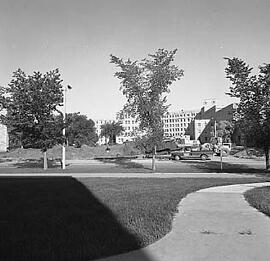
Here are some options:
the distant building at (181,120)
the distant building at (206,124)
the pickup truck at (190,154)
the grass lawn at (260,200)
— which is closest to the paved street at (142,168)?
the pickup truck at (190,154)

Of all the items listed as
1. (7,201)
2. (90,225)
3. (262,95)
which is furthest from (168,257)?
(262,95)

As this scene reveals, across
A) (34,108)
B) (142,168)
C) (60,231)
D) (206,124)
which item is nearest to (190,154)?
(142,168)

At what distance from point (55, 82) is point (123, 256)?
21597 millimetres

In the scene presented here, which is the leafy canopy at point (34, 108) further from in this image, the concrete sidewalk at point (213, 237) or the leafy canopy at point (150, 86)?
the concrete sidewalk at point (213, 237)

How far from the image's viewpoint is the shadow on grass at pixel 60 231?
17.6 feet

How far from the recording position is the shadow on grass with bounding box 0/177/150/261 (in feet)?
17.6

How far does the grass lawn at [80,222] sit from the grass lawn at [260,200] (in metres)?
2.04

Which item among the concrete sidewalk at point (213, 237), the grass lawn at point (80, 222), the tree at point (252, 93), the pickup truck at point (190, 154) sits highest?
the tree at point (252, 93)

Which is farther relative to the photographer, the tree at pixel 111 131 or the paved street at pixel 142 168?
the tree at pixel 111 131

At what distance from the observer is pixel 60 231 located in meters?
6.71

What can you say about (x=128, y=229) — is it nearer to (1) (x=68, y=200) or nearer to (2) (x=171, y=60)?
(1) (x=68, y=200)

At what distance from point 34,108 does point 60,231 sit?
1882 centimetres

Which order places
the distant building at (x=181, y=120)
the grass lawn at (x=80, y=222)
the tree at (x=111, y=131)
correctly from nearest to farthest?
1. the grass lawn at (x=80, y=222)
2. the tree at (x=111, y=131)
3. the distant building at (x=181, y=120)

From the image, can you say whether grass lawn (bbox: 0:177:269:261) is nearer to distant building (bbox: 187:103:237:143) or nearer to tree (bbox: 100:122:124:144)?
tree (bbox: 100:122:124:144)
